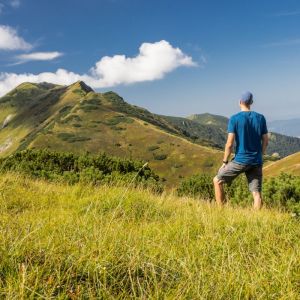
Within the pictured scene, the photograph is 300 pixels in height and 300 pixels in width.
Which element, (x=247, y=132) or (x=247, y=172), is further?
(x=247, y=172)

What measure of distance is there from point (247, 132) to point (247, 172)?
87 centimetres

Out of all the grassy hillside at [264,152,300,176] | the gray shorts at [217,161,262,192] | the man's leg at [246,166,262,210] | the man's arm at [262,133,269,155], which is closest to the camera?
the man's leg at [246,166,262,210]

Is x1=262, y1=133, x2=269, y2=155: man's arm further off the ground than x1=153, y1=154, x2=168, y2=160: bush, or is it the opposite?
x1=262, y1=133, x2=269, y2=155: man's arm

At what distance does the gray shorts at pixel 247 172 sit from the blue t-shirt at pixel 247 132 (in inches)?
4.6

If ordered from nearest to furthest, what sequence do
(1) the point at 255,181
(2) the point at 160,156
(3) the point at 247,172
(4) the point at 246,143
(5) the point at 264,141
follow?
(4) the point at 246,143
(1) the point at 255,181
(3) the point at 247,172
(5) the point at 264,141
(2) the point at 160,156

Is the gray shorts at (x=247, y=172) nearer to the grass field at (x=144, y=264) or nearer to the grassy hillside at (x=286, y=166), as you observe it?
the grass field at (x=144, y=264)

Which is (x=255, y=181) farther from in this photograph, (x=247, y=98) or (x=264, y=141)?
(x=247, y=98)

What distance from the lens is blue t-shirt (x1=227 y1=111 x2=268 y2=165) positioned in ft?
29.2

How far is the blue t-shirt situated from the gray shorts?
118 mm

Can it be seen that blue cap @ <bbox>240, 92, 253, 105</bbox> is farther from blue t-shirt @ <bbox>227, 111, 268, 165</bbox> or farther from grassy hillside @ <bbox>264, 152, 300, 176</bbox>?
grassy hillside @ <bbox>264, 152, 300, 176</bbox>

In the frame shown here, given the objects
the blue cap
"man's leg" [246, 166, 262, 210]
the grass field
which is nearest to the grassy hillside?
"man's leg" [246, 166, 262, 210]

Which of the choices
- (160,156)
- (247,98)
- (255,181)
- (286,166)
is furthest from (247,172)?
(160,156)

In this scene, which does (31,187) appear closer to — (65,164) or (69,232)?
(69,232)

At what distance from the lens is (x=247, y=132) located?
29.4ft
